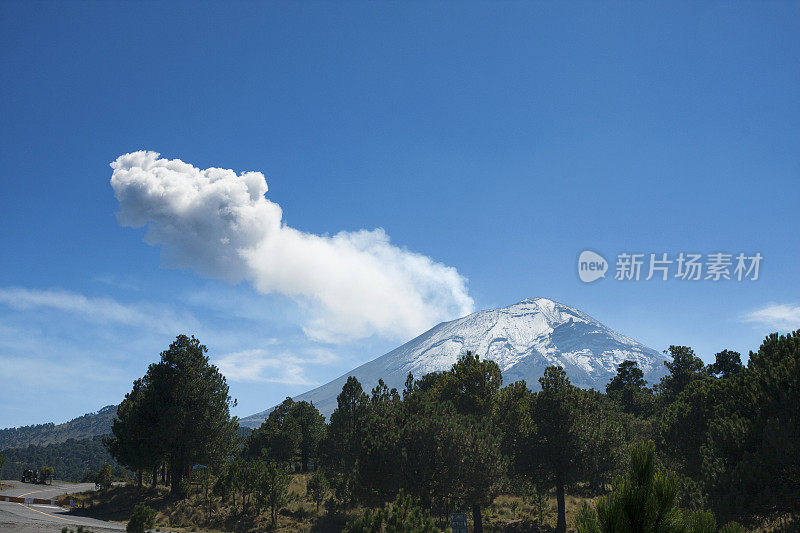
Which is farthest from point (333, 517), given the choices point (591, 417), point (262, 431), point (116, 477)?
point (116, 477)

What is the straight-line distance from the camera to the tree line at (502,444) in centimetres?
1683

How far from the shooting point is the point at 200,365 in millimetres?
41469

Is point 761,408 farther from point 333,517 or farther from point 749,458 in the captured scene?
point 333,517

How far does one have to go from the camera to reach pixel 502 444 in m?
33.4

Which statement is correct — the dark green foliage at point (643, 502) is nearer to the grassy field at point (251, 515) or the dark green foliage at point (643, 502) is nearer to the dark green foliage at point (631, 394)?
the grassy field at point (251, 515)

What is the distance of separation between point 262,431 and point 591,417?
48.8 m

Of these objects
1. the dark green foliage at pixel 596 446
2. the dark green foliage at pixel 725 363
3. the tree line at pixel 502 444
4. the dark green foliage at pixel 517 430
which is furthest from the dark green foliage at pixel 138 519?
the dark green foliage at pixel 725 363

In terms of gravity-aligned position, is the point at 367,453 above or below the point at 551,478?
above

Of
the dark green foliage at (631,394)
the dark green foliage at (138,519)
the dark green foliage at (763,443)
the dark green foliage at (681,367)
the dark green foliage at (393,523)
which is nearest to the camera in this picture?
the dark green foliage at (393,523)

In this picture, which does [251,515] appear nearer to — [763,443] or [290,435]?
[290,435]

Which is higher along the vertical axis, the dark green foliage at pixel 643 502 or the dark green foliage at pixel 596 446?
the dark green foliage at pixel 643 502

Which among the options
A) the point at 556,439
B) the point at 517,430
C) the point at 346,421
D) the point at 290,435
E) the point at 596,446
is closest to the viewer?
the point at 596,446

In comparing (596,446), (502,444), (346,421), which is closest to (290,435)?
(346,421)

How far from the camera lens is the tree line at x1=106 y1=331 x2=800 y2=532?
1683cm
